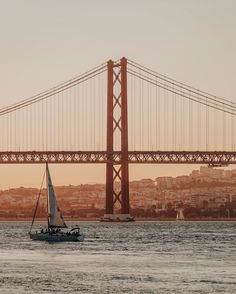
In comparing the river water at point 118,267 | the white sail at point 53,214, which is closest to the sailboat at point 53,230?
the white sail at point 53,214

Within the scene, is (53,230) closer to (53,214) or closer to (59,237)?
(53,214)

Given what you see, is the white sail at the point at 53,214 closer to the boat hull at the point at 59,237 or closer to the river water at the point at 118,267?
the boat hull at the point at 59,237

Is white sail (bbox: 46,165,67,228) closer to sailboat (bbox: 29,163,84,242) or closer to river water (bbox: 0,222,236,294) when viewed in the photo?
sailboat (bbox: 29,163,84,242)

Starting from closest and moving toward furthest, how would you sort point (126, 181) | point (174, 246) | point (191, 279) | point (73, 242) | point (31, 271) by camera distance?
point (191, 279) → point (31, 271) → point (174, 246) → point (73, 242) → point (126, 181)

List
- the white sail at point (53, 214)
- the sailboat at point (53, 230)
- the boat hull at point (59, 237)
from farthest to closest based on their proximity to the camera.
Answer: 1. the white sail at point (53, 214)
2. the sailboat at point (53, 230)
3. the boat hull at point (59, 237)

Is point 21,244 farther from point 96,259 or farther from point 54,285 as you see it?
point 54,285

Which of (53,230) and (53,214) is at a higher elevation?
(53,214)

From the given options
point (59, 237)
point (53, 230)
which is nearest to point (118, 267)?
point (59, 237)

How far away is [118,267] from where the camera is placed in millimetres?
62000

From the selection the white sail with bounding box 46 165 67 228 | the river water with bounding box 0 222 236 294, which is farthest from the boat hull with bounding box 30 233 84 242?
the white sail with bounding box 46 165 67 228

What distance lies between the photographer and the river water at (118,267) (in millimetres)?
50812

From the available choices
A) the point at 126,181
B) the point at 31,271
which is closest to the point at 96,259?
the point at 31,271

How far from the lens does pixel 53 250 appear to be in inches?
3100

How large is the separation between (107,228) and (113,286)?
265ft
